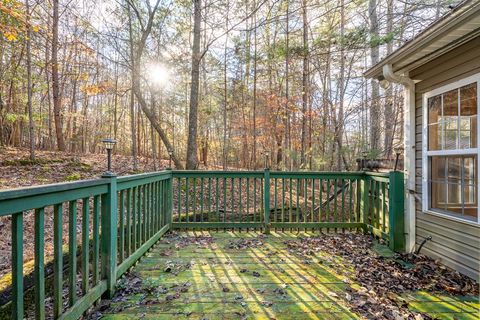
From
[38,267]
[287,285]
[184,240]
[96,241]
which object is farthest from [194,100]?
[38,267]

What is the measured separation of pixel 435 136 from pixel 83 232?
391 centimetres

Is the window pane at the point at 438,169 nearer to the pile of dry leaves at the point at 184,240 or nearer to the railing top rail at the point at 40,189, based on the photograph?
the pile of dry leaves at the point at 184,240

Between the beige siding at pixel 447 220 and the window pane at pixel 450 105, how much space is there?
0.45ft

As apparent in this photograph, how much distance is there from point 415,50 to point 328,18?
6.70 meters

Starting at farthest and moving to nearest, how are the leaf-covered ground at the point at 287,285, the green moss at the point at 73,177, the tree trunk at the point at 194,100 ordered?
the tree trunk at the point at 194,100 < the green moss at the point at 73,177 < the leaf-covered ground at the point at 287,285

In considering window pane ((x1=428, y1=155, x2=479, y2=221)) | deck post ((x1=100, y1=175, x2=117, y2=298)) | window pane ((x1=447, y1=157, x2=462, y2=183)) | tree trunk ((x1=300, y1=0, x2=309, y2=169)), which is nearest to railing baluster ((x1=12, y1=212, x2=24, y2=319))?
deck post ((x1=100, y1=175, x2=117, y2=298))

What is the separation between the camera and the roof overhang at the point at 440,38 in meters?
2.25

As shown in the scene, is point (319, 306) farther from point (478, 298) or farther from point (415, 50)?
point (415, 50)

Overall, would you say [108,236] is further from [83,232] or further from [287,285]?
[287,285]

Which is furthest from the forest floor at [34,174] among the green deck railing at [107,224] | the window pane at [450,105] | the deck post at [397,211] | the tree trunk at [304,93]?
the tree trunk at [304,93]

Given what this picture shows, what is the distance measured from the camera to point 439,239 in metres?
3.11

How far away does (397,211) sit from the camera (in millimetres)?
3553

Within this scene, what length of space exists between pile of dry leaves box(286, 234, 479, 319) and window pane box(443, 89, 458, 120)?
172 centimetres

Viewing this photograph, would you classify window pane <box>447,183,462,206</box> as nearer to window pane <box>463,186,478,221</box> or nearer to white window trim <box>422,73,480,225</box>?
window pane <box>463,186,478,221</box>
